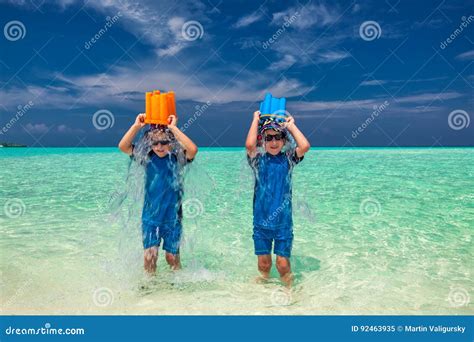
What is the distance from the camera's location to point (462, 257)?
565 centimetres

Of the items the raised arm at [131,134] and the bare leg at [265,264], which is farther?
the bare leg at [265,264]

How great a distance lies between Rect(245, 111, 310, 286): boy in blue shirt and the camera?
164 inches

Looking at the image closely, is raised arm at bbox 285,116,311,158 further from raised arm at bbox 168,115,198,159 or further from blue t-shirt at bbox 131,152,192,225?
blue t-shirt at bbox 131,152,192,225

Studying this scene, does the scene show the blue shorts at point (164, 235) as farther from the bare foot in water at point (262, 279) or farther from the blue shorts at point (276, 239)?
the bare foot in water at point (262, 279)

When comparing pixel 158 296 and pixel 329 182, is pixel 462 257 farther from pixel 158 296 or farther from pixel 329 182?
pixel 329 182

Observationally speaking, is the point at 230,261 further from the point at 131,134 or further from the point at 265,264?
the point at 131,134

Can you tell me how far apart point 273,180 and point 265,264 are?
1.01 meters

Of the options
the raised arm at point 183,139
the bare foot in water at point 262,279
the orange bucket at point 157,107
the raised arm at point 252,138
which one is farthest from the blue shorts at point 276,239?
the orange bucket at point 157,107

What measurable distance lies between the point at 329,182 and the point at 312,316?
10922 millimetres

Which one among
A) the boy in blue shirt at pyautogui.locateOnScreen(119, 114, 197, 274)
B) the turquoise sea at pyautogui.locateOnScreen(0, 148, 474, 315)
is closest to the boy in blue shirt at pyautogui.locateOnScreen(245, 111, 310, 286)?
the turquoise sea at pyautogui.locateOnScreen(0, 148, 474, 315)

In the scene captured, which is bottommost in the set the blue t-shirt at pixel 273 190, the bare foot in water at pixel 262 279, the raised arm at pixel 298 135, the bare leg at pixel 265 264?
the bare foot in water at pixel 262 279

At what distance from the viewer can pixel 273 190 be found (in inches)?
166

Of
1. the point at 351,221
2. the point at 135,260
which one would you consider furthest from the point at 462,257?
the point at 135,260

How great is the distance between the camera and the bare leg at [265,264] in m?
4.41
